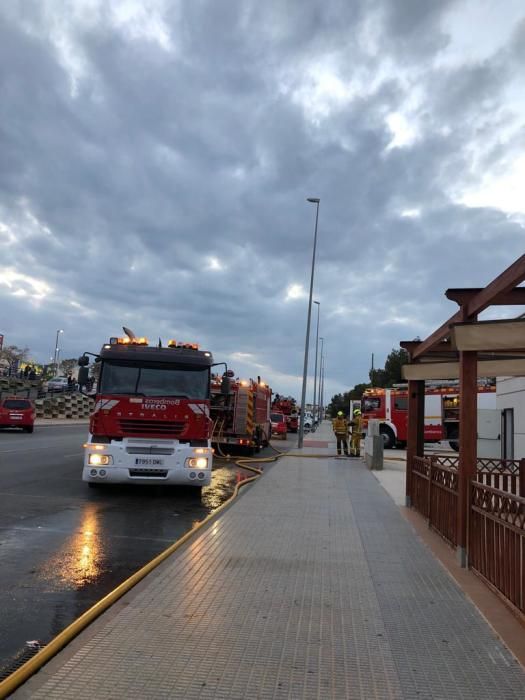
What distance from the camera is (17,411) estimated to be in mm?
26500

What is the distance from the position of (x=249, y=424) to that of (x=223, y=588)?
14.1m

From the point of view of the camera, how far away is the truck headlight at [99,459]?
994 centimetres

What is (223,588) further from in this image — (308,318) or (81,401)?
(81,401)

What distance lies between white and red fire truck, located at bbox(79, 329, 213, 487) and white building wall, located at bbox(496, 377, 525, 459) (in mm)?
7290

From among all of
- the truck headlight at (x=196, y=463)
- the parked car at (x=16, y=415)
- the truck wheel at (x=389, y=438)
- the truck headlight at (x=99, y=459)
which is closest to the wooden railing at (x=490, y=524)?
the truck headlight at (x=196, y=463)

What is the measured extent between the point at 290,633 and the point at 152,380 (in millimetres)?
7174

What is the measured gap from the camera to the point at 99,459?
9.95 metres

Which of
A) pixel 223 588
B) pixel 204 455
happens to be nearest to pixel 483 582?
pixel 223 588

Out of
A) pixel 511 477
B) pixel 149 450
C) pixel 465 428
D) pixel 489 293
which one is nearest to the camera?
pixel 489 293

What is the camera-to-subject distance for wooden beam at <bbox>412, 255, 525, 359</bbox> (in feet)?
15.0

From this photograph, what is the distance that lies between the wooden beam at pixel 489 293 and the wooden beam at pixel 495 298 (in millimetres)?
57

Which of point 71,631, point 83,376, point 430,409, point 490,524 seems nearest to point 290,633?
point 71,631

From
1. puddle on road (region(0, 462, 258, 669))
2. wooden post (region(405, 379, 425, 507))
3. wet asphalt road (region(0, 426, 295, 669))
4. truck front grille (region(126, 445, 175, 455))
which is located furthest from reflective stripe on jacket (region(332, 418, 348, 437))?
truck front grille (region(126, 445, 175, 455))

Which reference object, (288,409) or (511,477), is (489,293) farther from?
(288,409)
